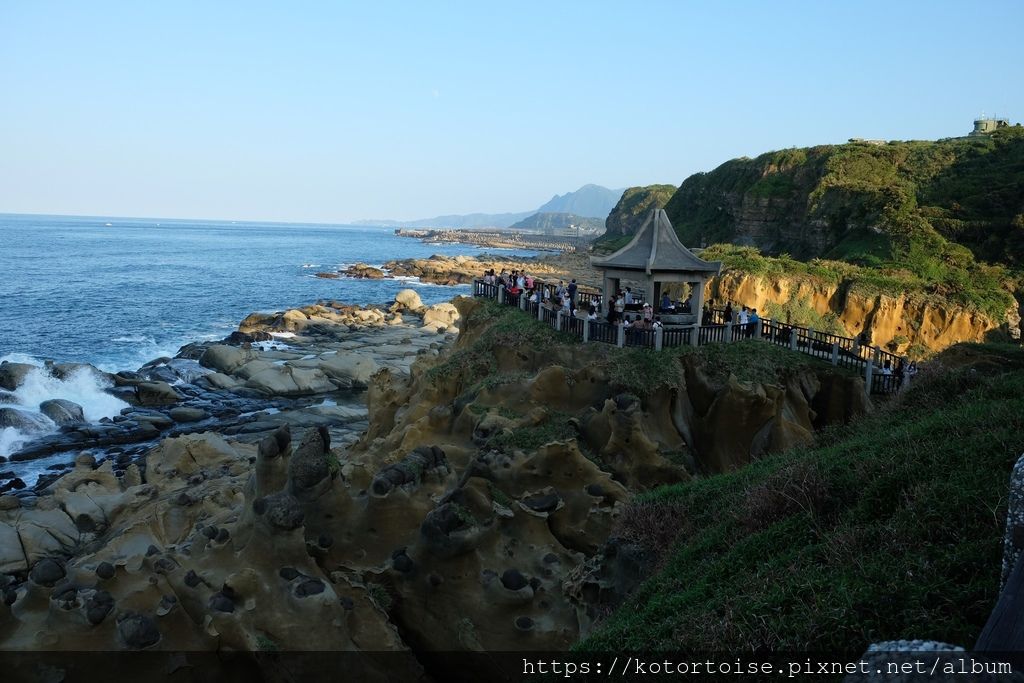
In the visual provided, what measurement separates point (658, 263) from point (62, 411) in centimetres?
2468

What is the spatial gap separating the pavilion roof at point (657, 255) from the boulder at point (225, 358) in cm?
2280

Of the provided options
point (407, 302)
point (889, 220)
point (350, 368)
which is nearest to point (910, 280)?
point (889, 220)

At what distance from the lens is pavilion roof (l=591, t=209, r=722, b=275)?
2014 centimetres

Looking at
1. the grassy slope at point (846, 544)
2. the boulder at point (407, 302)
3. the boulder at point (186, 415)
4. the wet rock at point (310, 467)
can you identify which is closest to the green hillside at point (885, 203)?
the boulder at point (407, 302)

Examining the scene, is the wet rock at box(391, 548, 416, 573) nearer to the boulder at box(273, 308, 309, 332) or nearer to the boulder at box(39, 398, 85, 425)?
the boulder at box(39, 398, 85, 425)

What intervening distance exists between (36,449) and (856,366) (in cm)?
2761

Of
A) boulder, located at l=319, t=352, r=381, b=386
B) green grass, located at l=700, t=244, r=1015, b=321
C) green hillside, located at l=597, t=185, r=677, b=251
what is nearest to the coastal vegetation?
green grass, located at l=700, t=244, r=1015, b=321

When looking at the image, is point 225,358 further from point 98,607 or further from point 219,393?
point 98,607

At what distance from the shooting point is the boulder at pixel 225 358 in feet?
120

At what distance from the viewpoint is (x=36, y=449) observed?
1049 inches

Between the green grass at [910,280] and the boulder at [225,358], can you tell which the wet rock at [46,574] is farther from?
the green grass at [910,280]

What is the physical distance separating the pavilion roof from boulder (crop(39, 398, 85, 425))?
22.5 m

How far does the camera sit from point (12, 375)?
32.2 metres

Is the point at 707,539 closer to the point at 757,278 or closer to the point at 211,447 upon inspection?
the point at 211,447
